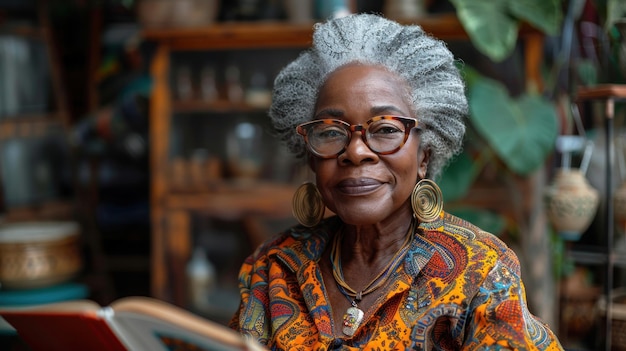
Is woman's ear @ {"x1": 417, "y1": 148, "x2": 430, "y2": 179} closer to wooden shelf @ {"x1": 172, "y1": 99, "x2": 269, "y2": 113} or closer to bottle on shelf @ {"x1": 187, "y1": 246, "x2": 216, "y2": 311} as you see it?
wooden shelf @ {"x1": 172, "y1": 99, "x2": 269, "y2": 113}

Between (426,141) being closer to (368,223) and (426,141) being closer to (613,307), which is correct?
(368,223)

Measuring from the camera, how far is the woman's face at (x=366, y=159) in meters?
1.29

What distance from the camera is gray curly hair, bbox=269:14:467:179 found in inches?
53.1

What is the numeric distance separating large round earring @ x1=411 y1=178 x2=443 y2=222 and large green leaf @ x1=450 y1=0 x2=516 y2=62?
5.28 ft

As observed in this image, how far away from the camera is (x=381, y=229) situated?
1382mm

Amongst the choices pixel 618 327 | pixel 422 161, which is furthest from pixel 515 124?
pixel 422 161

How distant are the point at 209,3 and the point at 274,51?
457 millimetres

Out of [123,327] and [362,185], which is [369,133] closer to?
[362,185]

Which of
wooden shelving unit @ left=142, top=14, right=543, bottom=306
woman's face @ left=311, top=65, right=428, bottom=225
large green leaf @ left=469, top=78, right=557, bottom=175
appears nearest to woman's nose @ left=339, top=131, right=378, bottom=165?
woman's face @ left=311, top=65, right=428, bottom=225

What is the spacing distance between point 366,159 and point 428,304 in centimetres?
29

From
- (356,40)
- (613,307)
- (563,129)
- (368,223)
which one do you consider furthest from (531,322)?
(563,129)

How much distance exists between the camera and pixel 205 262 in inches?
148

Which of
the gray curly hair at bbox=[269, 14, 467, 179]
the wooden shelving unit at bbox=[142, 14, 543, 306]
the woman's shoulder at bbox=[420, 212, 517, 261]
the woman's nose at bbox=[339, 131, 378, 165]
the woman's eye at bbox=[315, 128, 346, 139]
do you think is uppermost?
the gray curly hair at bbox=[269, 14, 467, 179]

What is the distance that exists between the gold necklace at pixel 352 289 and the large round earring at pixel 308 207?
3.7 inches
